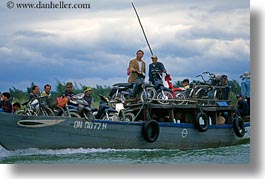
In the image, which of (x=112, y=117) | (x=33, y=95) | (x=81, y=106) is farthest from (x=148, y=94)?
(x=33, y=95)

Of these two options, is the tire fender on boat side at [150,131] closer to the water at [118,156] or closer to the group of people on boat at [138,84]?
the water at [118,156]

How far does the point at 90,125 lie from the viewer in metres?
11.8

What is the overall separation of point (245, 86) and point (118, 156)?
2019 mm

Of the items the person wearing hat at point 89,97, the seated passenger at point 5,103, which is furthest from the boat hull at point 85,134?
the person wearing hat at point 89,97

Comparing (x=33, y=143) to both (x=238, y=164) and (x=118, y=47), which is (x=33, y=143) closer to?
(x=118, y=47)

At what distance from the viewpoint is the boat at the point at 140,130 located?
11.7 m

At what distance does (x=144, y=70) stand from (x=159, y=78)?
238 mm

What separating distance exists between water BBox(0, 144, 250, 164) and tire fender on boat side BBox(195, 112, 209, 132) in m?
0.40

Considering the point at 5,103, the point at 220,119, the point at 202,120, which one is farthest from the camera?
the point at 220,119

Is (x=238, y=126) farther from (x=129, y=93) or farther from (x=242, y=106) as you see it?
(x=129, y=93)

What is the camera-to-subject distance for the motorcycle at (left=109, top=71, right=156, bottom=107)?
38.8ft

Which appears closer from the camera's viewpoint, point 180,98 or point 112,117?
point 112,117

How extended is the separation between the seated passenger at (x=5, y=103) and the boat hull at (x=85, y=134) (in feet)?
0.40

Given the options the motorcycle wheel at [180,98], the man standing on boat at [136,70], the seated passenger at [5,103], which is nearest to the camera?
the seated passenger at [5,103]
